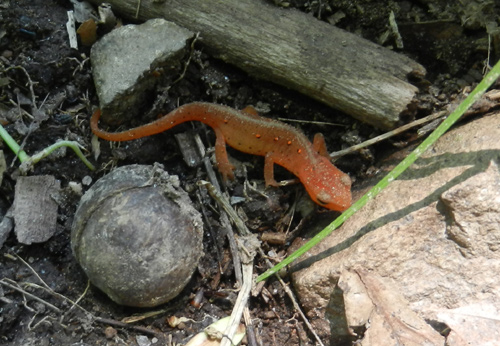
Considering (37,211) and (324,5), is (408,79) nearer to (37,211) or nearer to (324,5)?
(324,5)

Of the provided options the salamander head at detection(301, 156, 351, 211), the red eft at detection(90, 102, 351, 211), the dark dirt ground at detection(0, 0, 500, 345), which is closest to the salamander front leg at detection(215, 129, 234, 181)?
the red eft at detection(90, 102, 351, 211)

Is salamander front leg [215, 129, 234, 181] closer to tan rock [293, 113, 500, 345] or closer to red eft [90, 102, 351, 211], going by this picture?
red eft [90, 102, 351, 211]

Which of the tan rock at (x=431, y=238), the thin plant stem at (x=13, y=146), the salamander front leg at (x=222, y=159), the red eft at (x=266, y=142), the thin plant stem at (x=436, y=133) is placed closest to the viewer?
the thin plant stem at (x=436, y=133)

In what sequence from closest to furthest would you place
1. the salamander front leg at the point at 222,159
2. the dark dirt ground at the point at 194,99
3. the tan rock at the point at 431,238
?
1. the tan rock at the point at 431,238
2. the dark dirt ground at the point at 194,99
3. the salamander front leg at the point at 222,159

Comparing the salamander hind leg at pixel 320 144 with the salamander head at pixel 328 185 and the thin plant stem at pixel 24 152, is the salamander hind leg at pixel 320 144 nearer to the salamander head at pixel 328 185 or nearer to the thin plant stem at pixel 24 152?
the salamander head at pixel 328 185

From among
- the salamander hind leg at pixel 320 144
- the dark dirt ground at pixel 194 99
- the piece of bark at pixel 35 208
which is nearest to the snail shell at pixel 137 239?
the dark dirt ground at pixel 194 99

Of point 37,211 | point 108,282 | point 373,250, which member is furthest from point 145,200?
point 373,250

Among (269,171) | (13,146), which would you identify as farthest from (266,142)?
(13,146)

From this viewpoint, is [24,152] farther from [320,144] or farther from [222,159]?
[320,144]
